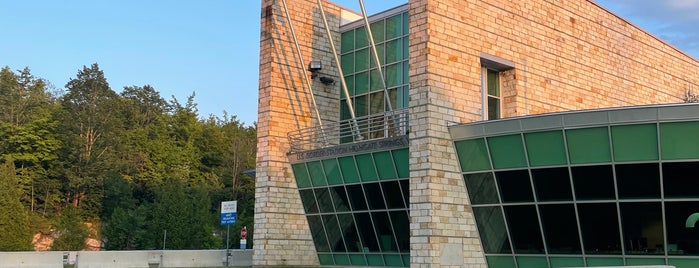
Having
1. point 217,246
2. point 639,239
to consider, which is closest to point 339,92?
point 639,239

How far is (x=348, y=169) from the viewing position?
2850 cm

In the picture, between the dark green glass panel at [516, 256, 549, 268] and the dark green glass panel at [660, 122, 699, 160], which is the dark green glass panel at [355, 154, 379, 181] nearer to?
the dark green glass panel at [516, 256, 549, 268]

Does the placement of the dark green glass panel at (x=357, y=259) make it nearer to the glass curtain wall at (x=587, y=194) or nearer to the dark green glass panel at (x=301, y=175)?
the dark green glass panel at (x=301, y=175)

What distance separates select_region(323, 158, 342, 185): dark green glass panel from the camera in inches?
1141

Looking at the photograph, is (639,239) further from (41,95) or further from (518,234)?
(41,95)

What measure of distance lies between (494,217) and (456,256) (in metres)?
1.92

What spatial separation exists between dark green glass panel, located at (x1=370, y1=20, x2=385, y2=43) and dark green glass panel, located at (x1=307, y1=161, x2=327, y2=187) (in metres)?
5.94

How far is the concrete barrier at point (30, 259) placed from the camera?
28911 mm

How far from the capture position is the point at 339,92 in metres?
32.8

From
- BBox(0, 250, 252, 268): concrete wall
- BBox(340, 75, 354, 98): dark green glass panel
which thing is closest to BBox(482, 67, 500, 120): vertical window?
BBox(340, 75, 354, 98): dark green glass panel

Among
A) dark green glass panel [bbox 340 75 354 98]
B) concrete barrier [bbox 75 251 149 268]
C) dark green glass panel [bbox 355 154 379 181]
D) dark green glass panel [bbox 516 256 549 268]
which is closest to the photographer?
dark green glass panel [bbox 516 256 549 268]

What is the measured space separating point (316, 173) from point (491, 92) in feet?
25.9

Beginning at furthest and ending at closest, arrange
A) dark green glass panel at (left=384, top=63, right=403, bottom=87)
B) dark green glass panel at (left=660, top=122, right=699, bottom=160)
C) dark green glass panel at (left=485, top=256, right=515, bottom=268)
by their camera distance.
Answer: dark green glass panel at (left=384, top=63, right=403, bottom=87) < dark green glass panel at (left=485, top=256, right=515, bottom=268) < dark green glass panel at (left=660, top=122, right=699, bottom=160)

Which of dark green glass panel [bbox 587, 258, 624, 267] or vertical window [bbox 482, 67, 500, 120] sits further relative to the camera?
vertical window [bbox 482, 67, 500, 120]
